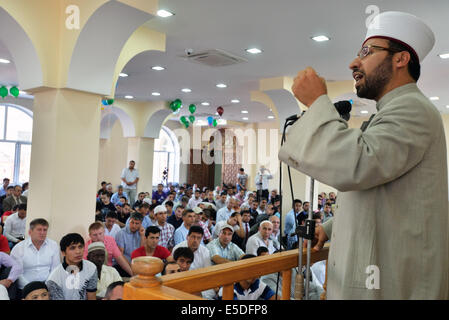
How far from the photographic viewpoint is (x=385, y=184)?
0.96m

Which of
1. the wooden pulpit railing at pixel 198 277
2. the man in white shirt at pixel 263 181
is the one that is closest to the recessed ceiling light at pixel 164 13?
the wooden pulpit railing at pixel 198 277

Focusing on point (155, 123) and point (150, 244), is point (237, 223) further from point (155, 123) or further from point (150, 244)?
point (155, 123)

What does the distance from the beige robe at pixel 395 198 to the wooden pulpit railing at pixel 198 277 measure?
0.33 metres

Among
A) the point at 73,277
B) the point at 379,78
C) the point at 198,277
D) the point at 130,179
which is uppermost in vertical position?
the point at 379,78

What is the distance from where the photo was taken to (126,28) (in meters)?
3.82

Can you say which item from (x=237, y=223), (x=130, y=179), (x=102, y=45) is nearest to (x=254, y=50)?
(x=102, y=45)

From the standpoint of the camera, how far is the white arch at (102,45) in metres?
3.62

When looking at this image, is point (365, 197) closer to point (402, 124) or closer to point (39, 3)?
point (402, 124)

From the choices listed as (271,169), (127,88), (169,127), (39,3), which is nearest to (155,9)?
(39,3)

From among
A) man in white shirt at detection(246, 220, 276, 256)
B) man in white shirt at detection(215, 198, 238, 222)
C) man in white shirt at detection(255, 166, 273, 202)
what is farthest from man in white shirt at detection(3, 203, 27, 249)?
man in white shirt at detection(255, 166, 273, 202)

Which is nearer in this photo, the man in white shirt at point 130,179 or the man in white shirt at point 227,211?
the man in white shirt at point 227,211

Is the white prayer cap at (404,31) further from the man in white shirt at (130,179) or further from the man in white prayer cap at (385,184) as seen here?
the man in white shirt at (130,179)

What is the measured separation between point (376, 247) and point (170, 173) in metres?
15.8

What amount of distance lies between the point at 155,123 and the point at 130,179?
6.28 ft
